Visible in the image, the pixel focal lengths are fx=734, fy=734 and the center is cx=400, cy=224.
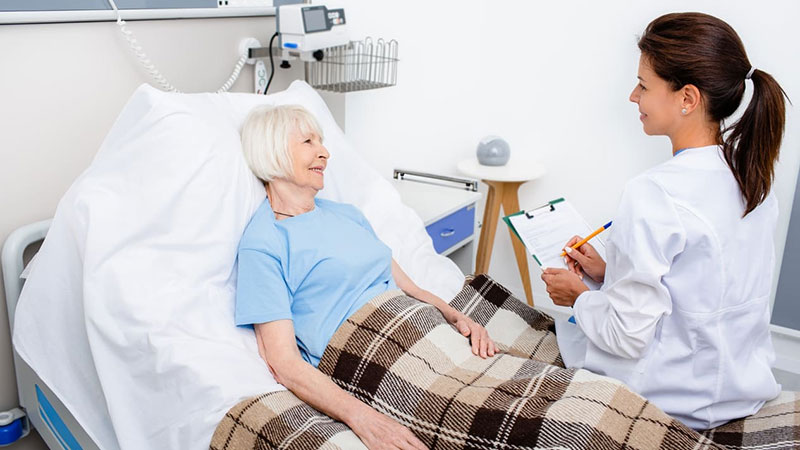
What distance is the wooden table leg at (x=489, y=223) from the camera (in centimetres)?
275

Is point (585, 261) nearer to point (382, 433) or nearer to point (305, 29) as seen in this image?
point (382, 433)

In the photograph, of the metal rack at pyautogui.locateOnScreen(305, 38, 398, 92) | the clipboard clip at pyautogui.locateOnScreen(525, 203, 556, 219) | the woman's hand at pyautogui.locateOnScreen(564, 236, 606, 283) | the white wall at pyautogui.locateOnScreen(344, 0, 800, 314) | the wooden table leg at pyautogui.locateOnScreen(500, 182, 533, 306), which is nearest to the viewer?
the woman's hand at pyautogui.locateOnScreen(564, 236, 606, 283)

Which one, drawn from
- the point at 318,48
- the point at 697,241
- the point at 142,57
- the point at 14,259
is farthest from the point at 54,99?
the point at 697,241

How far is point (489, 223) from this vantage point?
9.11ft

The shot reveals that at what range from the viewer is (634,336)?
1342 millimetres

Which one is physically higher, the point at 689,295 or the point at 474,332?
the point at 689,295

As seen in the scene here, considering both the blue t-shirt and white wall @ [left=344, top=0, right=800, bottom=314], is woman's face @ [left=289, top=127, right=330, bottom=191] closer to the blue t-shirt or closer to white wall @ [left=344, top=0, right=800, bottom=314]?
the blue t-shirt

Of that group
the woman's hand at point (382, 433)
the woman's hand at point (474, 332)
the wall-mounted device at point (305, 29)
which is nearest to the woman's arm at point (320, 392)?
the woman's hand at point (382, 433)

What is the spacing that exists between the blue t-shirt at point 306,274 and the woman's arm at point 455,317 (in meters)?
0.10

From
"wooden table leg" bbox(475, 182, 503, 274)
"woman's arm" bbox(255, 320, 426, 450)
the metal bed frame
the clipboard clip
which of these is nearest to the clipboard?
the clipboard clip

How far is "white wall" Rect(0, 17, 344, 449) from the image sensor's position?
1.58 meters

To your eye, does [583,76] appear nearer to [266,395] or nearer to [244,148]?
[244,148]

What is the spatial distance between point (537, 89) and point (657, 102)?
57.1 inches

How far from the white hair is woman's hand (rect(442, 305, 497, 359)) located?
0.49 metres
